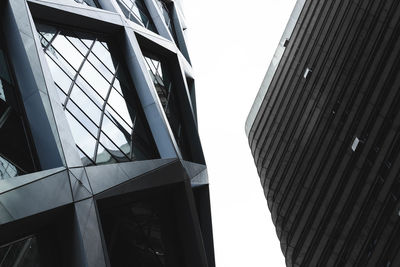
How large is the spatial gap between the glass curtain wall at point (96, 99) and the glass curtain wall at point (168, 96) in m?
3.88

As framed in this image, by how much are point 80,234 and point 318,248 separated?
28.5 meters

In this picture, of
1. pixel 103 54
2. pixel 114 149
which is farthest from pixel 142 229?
pixel 103 54

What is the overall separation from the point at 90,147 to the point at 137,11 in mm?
16543

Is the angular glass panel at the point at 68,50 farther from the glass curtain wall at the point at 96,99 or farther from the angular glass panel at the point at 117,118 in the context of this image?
the angular glass panel at the point at 117,118

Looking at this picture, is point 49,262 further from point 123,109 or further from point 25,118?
point 123,109

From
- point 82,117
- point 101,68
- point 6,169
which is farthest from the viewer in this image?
point 101,68

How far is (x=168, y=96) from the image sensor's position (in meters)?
30.7

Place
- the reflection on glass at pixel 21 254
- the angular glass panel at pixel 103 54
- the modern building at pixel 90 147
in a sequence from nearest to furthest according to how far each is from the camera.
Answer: the reflection on glass at pixel 21 254
the modern building at pixel 90 147
the angular glass panel at pixel 103 54

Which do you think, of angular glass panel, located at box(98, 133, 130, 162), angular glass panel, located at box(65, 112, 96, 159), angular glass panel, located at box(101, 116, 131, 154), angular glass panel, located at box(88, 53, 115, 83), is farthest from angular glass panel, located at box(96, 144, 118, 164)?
angular glass panel, located at box(88, 53, 115, 83)

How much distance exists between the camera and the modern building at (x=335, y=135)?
31.2 m

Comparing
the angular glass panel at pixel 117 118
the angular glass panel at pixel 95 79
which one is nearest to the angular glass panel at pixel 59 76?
the angular glass panel at pixel 95 79

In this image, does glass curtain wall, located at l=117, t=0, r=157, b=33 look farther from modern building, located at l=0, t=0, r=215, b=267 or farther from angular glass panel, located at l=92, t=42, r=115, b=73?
angular glass panel, located at l=92, t=42, r=115, b=73

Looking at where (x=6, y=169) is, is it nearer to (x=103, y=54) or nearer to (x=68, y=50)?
(x=68, y=50)

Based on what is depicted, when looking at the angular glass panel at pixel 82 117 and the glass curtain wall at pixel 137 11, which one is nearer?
the angular glass panel at pixel 82 117
